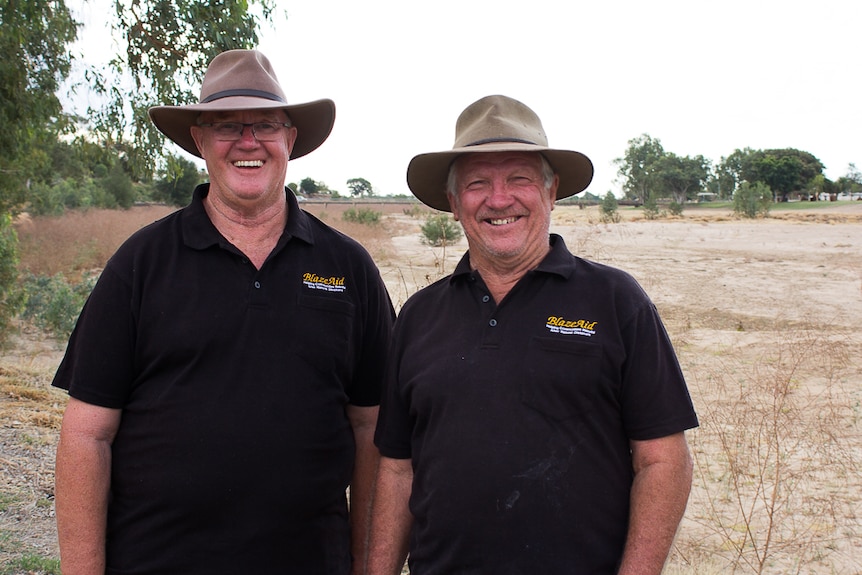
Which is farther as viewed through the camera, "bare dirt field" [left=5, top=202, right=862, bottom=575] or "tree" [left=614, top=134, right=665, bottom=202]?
"tree" [left=614, top=134, right=665, bottom=202]

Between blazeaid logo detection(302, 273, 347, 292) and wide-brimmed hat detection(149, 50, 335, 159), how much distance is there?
0.61 meters

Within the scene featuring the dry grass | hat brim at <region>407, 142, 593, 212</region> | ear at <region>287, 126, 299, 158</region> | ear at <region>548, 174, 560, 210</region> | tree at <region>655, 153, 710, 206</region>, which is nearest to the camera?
hat brim at <region>407, 142, 593, 212</region>

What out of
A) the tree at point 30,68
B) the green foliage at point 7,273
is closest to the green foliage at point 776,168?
the green foliage at point 7,273

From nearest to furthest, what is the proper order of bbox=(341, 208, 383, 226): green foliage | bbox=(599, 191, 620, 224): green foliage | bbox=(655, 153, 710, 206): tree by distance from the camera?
1. bbox=(341, 208, 383, 226): green foliage
2. bbox=(599, 191, 620, 224): green foliage
3. bbox=(655, 153, 710, 206): tree

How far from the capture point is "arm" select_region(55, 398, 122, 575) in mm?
2398

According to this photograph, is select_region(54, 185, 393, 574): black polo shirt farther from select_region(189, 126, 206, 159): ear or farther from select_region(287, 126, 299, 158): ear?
select_region(287, 126, 299, 158): ear

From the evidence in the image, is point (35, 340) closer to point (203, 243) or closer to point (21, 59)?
point (21, 59)

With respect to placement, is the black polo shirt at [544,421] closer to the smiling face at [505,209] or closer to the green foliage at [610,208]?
the smiling face at [505,209]

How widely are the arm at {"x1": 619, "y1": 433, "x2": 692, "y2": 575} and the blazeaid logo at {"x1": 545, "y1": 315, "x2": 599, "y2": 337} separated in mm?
365

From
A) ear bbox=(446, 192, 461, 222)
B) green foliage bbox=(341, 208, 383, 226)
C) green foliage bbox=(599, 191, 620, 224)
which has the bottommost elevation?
green foliage bbox=(341, 208, 383, 226)

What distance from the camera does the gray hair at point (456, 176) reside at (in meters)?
2.70

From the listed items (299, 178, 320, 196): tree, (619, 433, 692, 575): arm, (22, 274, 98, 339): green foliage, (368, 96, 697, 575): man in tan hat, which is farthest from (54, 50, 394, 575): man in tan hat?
(299, 178, 320, 196): tree

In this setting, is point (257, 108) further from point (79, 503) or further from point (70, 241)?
point (70, 241)

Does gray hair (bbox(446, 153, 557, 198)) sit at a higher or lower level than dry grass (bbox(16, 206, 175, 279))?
higher
